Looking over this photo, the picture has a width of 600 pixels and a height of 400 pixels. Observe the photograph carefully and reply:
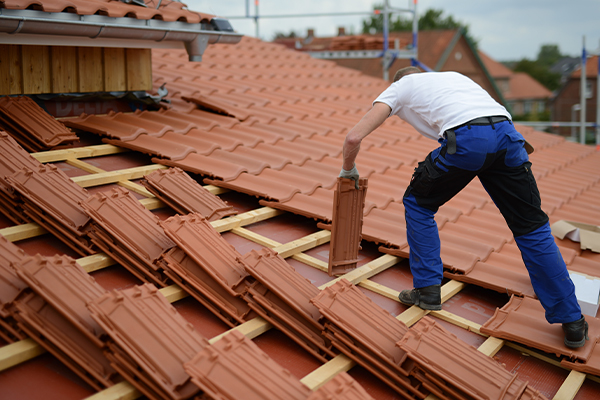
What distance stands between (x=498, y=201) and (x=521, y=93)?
58.0 metres

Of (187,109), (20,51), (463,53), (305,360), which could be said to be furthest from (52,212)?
(463,53)

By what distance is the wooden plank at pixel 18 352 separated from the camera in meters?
1.70

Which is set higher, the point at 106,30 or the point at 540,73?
the point at 106,30

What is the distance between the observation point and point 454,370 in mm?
1947

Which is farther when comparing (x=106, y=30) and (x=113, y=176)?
(x=106, y=30)

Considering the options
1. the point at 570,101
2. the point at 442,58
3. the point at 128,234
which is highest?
the point at 442,58

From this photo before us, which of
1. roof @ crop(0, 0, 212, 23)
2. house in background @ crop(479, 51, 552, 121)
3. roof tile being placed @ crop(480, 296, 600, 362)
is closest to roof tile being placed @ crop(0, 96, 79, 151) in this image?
roof @ crop(0, 0, 212, 23)

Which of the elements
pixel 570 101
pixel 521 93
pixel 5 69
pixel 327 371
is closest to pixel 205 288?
pixel 327 371

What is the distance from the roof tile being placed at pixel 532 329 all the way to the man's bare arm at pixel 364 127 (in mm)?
1083

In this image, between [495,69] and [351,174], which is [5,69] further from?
[495,69]

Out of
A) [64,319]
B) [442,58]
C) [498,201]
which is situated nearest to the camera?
[64,319]

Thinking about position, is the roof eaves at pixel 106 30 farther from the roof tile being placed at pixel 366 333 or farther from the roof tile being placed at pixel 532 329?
the roof tile being placed at pixel 532 329

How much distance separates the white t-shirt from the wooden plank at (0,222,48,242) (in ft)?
6.02

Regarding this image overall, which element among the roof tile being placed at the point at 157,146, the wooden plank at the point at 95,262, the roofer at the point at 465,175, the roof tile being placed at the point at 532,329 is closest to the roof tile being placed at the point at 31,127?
the roof tile being placed at the point at 157,146
